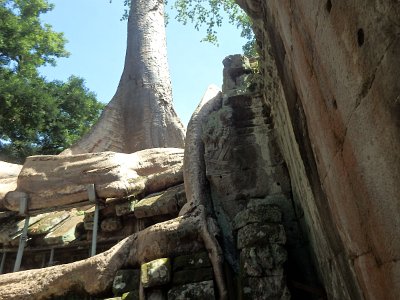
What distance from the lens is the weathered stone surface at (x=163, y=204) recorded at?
5246 mm

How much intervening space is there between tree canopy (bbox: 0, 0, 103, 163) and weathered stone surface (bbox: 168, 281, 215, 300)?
9739mm

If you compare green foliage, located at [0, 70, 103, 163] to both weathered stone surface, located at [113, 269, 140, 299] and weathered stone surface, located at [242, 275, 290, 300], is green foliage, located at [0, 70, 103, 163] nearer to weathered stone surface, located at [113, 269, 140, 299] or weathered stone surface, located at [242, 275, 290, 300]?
weathered stone surface, located at [113, 269, 140, 299]

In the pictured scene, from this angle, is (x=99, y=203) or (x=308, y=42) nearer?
(x=308, y=42)

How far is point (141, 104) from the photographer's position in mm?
9602

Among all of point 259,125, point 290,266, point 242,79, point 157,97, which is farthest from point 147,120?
point 290,266

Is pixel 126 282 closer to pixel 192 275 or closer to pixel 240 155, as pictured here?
pixel 192 275

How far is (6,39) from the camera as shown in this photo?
12258 mm

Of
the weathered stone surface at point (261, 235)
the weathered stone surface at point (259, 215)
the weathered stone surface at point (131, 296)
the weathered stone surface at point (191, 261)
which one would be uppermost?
the weathered stone surface at point (259, 215)

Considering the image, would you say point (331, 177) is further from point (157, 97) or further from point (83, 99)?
point (83, 99)

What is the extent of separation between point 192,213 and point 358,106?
2.21 meters

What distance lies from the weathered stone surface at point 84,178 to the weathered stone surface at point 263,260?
3136mm

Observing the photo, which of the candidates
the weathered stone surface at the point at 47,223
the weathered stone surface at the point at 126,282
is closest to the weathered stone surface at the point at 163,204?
the weathered stone surface at the point at 47,223

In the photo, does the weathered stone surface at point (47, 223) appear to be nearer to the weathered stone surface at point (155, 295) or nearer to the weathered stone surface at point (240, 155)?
the weathered stone surface at point (240, 155)

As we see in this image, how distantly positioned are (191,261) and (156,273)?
0.90ft
